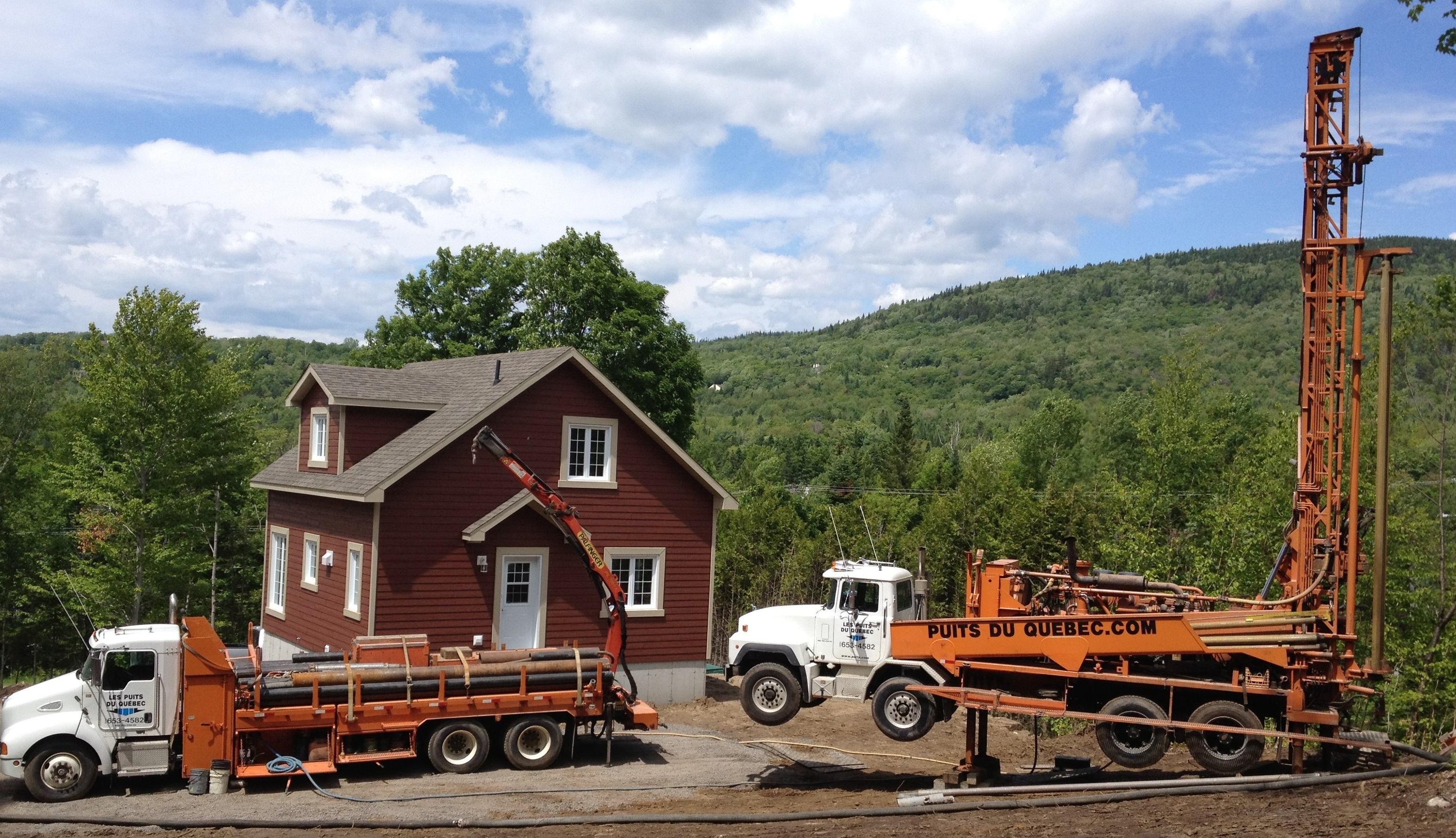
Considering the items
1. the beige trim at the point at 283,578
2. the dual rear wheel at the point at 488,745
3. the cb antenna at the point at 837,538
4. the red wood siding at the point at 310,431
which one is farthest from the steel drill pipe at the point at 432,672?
the beige trim at the point at 283,578

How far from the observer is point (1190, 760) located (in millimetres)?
19016

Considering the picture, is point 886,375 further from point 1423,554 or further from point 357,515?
point 357,515

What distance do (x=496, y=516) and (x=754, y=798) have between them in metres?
9.67

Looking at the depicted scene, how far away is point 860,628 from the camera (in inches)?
715

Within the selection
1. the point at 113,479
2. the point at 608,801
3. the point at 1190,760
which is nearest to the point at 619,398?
the point at 608,801

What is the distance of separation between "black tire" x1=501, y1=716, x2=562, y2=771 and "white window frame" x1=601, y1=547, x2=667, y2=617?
6.78 metres

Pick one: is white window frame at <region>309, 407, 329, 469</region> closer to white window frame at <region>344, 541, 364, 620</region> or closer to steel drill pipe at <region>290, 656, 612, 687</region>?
white window frame at <region>344, 541, 364, 620</region>

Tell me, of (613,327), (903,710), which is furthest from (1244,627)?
(613,327)

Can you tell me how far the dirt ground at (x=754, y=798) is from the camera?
13469mm

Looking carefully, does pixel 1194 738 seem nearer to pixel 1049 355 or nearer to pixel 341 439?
pixel 341 439

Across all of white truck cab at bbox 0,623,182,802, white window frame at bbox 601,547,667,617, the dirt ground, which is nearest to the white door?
white window frame at bbox 601,547,667,617

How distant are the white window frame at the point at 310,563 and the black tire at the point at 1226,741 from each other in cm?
1863

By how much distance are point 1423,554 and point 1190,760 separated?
58.6 feet

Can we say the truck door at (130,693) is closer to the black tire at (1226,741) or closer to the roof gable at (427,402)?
the roof gable at (427,402)
